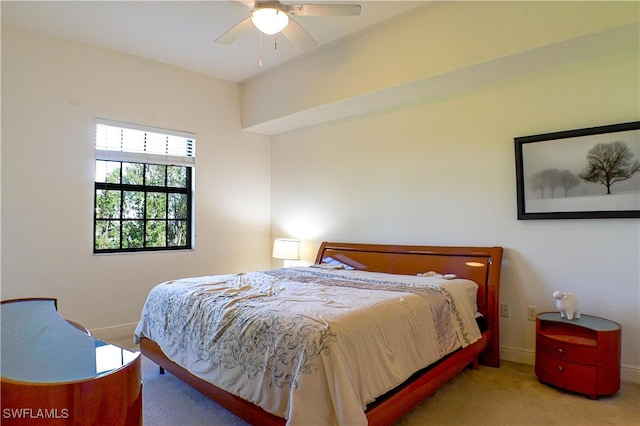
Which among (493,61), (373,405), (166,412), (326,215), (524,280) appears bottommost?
(166,412)

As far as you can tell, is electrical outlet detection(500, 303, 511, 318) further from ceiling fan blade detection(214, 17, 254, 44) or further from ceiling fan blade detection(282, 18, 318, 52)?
ceiling fan blade detection(214, 17, 254, 44)

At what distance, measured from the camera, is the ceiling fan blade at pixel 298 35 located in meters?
2.54

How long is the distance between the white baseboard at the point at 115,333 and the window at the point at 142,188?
79cm

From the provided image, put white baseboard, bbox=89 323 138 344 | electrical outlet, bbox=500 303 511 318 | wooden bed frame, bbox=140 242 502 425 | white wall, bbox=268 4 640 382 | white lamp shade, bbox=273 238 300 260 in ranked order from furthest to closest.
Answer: white lamp shade, bbox=273 238 300 260, white baseboard, bbox=89 323 138 344, electrical outlet, bbox=500 303 511 318, white wall, bbox=268 4 640 382, wooden bed frame, bbox=140 242 502 425

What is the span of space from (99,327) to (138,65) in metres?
2.80

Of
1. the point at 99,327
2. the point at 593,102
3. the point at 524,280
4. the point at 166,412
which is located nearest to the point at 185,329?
the point at 166,412

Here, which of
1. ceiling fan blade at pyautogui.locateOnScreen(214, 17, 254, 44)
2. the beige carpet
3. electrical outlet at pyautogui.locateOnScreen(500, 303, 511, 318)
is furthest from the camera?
electrical outlet at pyautogui.locateOnScreen(500, 303, 511, 318)

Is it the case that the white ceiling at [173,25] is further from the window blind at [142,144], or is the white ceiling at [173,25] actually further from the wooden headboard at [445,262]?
the wooden headboard at [445,262]

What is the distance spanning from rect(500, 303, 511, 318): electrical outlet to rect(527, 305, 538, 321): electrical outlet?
15 centimetres

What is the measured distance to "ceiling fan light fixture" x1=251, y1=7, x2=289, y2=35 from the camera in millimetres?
2299

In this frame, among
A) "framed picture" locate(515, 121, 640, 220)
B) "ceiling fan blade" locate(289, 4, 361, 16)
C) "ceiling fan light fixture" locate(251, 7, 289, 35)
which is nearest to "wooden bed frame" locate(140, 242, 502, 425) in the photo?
"framed picture" locate(515, 121, 640, 220)

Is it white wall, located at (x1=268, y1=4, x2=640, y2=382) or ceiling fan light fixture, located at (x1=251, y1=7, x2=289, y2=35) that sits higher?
ceiling fan light fixture, located at (x1=251, y1=7, x2=289, y2=35)

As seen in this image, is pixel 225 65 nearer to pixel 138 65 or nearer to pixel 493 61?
pixel 138 65

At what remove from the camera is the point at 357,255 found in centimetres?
388
